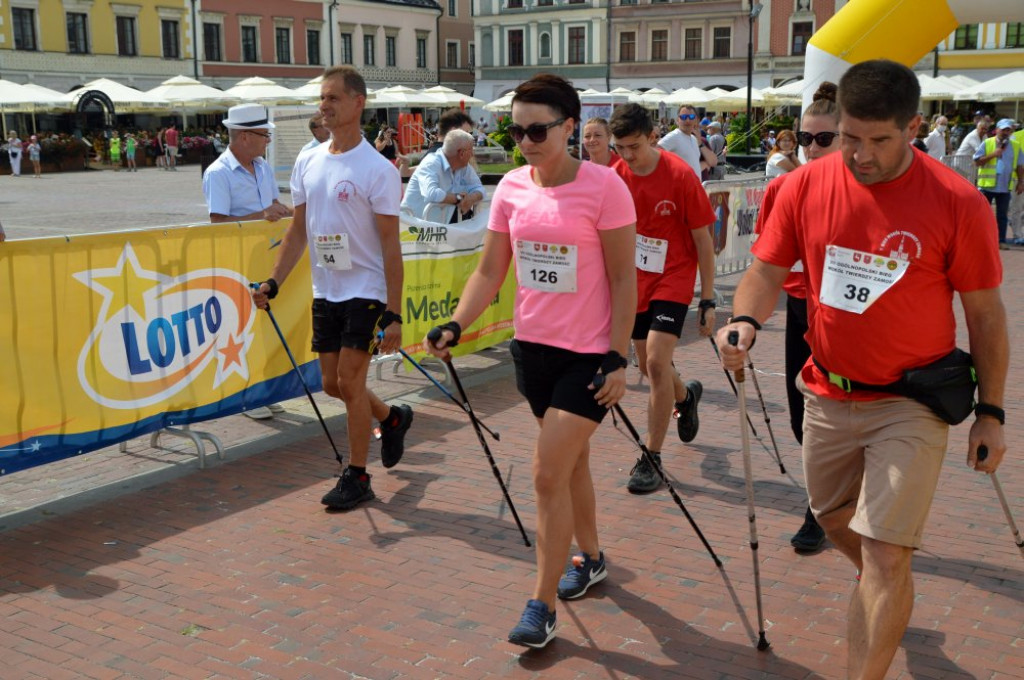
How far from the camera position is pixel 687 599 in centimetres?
466

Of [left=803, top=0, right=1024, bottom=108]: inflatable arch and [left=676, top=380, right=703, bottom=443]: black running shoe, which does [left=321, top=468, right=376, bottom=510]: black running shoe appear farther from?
[left=803, top=0, right=1024, bottom=108]: inflatable arch

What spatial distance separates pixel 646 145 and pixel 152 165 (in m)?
43.6

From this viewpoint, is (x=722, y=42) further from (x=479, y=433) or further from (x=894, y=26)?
(x=479, y=433)

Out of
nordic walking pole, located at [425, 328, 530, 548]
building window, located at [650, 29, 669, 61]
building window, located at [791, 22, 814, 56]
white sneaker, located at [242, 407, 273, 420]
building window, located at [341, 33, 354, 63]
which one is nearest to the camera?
nordic walking pole, located at [425, 328, 530, 548]

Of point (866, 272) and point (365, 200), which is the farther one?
point (365, 200)

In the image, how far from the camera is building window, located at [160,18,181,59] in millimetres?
63469

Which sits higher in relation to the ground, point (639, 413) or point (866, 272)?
point (866, 272)

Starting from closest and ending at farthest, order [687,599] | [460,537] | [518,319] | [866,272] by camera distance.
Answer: [866,272] < [518,319] < [687,599] < [460,537]

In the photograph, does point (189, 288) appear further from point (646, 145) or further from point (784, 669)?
point (784, 669)

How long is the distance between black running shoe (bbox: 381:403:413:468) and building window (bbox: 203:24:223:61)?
213 feet

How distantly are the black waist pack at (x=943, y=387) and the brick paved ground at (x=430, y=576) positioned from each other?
3.64 feet

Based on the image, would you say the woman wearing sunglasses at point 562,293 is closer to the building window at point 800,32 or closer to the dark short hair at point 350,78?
the dark short hair at point 350,78

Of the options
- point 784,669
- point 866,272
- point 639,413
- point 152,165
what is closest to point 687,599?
point 784,669

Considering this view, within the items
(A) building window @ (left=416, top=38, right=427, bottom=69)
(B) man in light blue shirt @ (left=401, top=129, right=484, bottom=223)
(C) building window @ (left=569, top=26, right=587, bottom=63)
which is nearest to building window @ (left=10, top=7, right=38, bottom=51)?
(A) building window @ (left=416, top=38, right=427, bottom=69)
